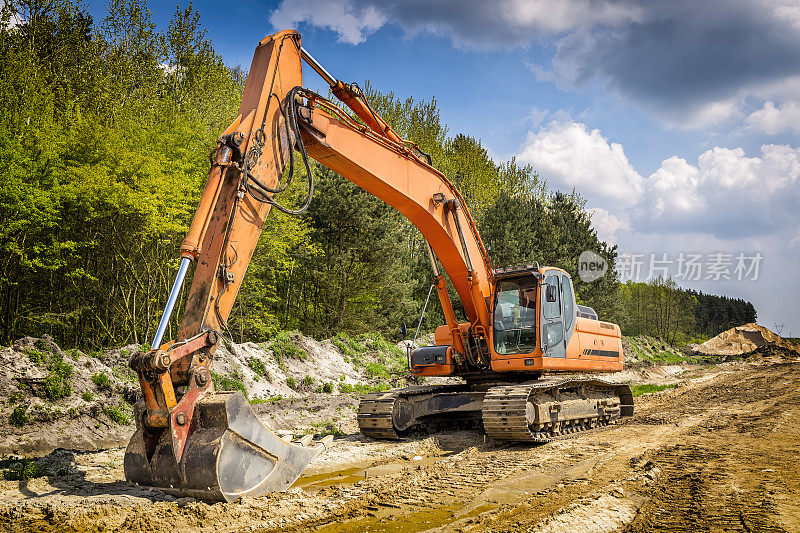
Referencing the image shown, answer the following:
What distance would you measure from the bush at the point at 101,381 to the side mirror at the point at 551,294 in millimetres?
8114

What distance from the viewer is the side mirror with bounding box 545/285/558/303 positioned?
8656mm

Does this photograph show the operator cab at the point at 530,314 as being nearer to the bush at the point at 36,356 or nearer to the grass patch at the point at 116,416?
the grass patch at the point at 116,416

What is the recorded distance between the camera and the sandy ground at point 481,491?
4363mm

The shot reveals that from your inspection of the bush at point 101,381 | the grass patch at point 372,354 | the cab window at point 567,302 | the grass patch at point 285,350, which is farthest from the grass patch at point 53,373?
the cab window at point 567,302

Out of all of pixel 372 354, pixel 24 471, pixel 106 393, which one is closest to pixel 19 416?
pixel 106 393

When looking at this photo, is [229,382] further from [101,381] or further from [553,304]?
[553,304]

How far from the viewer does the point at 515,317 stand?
876 centimetres

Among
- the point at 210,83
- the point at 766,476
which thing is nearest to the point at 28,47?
the point at 210,83

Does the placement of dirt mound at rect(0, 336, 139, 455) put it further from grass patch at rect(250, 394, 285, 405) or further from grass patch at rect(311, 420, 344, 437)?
grass patch at rect(311, 420, 344, 437)

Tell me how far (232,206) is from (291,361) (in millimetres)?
10254

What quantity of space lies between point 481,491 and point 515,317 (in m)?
3.67

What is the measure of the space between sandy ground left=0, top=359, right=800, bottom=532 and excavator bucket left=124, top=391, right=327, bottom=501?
0.17 metres

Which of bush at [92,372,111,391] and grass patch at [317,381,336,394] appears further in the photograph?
grass patch at [317,381,336,394]

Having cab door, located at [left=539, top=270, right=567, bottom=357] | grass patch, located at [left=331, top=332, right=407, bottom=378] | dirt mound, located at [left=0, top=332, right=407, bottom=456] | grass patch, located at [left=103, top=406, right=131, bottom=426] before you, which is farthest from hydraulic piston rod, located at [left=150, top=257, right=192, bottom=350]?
grass patch, located at [left=331, top=332, right=407, bottom=378]
